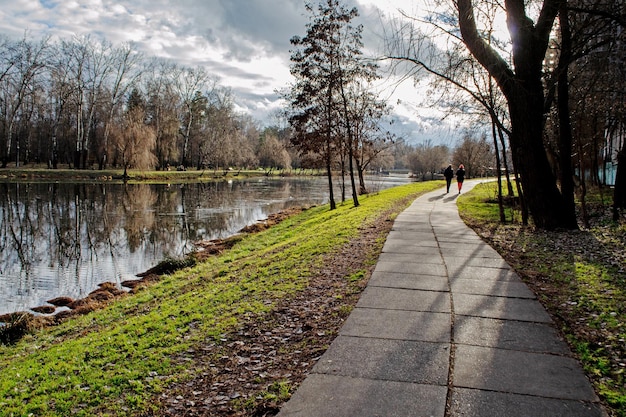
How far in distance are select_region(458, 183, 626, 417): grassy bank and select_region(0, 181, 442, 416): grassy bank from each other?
287 centimetres

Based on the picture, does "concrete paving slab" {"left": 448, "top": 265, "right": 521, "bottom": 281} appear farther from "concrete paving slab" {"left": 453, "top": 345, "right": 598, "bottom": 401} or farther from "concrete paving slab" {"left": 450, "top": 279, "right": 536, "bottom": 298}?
"concrete paving slab" {"left": 453, "top": 345, "right": 598, "bottom": 401}

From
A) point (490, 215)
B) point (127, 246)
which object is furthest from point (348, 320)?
point (127, 246)

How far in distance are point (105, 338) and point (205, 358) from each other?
8.25 ft

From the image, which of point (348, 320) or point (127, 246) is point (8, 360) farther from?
point (127, 246)

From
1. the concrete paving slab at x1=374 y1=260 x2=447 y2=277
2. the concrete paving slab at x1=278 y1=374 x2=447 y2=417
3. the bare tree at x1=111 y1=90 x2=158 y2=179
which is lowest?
the concrete paving slab at x1=278 y1=374 x2=447 y2=417

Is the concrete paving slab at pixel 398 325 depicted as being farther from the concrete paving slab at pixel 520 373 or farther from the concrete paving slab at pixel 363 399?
the concrete paving slab at pixel 363 399

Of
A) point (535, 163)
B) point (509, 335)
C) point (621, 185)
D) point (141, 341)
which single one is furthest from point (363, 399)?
point (621, 185)

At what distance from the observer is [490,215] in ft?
53.2

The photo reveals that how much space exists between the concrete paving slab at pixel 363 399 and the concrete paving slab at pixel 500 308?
2.08m

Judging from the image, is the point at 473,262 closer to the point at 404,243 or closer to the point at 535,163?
the point at 404,243

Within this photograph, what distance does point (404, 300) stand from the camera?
597 cm

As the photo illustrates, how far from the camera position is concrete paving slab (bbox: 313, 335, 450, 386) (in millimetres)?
3947

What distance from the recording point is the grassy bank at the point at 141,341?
449cm

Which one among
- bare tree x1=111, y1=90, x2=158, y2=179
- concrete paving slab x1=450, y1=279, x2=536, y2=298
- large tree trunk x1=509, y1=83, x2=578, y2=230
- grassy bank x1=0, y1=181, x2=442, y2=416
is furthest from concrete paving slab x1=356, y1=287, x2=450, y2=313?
bare tree x1=111, y1=90, x2=158, y2=179
